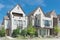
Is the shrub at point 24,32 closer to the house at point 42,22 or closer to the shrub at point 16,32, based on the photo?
the shrub at point 16,32

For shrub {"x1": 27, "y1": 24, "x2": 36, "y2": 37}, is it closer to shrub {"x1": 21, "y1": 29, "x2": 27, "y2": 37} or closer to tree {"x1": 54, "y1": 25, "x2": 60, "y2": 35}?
shrub {"x1": 21, "y1": 29, "x2": 27, "y2": 37}

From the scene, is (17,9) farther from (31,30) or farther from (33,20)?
(31,30)

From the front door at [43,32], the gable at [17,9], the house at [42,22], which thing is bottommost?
the front door at [43,32]

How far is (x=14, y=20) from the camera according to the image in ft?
116

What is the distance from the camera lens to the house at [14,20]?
3538cm

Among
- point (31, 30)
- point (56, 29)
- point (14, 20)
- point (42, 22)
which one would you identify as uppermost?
point (14, 20)

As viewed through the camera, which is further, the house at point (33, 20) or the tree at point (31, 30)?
the house at point (33, 20)

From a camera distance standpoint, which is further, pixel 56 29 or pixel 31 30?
pixel 56 29

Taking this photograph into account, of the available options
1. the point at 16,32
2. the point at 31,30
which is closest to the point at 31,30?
the point at 31,30

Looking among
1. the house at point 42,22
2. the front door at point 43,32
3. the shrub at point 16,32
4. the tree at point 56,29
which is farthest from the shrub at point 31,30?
the tree at point 56,29

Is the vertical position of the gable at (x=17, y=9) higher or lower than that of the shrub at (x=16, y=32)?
higher

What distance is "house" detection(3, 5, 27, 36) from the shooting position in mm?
35375

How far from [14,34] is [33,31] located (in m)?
3.76

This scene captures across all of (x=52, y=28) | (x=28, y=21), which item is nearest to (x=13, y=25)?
(x=28, y=21)
